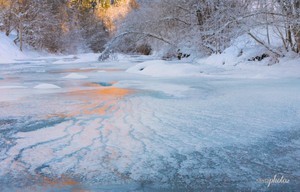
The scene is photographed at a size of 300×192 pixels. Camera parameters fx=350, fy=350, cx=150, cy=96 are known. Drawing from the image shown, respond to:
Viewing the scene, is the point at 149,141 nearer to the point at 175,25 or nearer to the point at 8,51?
the point at 175,25

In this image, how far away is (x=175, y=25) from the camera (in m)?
15.9

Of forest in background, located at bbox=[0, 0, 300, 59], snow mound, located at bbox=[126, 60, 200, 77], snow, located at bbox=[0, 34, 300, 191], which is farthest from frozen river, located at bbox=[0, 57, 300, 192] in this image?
forest in background, located at bbox=[0, 0, 300, 59]

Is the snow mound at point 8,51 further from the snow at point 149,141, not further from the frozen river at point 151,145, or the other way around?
the frozen river at point 151,145

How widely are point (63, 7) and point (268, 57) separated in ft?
110

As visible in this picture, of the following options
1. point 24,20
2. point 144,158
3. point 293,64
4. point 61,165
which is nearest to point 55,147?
point 61,165

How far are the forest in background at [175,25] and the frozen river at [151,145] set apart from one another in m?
5.31

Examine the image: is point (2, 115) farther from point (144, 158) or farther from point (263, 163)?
point (263, 163)

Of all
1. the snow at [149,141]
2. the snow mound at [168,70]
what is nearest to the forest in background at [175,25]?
the snow mound at [168,70]

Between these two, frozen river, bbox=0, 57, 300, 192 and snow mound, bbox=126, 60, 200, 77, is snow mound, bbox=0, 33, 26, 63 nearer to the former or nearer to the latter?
snow mound, bbox=126, 60, 200, 77

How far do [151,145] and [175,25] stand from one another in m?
13.6

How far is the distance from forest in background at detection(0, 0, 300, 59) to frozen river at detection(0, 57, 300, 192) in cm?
531

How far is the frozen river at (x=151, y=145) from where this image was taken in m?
2.11

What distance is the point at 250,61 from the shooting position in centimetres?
1144

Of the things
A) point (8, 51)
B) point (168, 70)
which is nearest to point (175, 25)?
point (168, 70)
